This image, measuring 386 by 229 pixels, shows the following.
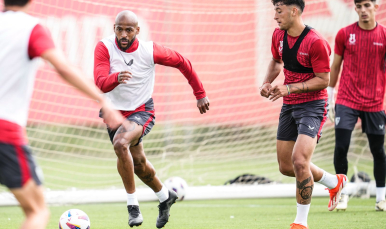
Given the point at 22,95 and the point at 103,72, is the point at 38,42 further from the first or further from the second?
the point at 103,72

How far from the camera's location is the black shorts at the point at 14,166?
2.75m

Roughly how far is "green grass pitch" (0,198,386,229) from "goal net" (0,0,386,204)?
1.47 meters

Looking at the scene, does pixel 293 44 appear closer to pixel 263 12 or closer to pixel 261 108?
pixel 263 12

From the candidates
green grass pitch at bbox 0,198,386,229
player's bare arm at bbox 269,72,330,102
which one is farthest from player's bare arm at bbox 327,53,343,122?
player's bare arm at bbox 269,72,330,102

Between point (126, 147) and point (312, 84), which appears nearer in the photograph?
point (312, 84)

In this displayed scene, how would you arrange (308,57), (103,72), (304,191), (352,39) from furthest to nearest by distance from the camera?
1. (352,39)
2. (103,72)
3. (308,57)
4. (304,191)

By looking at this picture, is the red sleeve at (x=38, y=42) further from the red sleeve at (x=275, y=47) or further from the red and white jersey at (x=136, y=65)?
the red sleeve at (x=275, y=47)

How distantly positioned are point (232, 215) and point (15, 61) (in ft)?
14.2

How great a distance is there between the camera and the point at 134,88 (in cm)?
554

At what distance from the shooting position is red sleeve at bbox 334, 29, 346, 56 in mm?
6586

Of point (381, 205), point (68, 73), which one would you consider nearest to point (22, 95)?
point (68, 73)

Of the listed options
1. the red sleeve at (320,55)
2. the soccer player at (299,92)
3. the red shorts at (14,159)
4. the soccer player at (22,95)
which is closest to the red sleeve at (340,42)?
the soccer player at (299,92)

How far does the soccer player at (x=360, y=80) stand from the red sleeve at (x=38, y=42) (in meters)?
4.49

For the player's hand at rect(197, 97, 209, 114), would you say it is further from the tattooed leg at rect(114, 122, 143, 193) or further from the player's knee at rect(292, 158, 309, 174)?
the player's knee at rect(292, 158, 309, 174)
